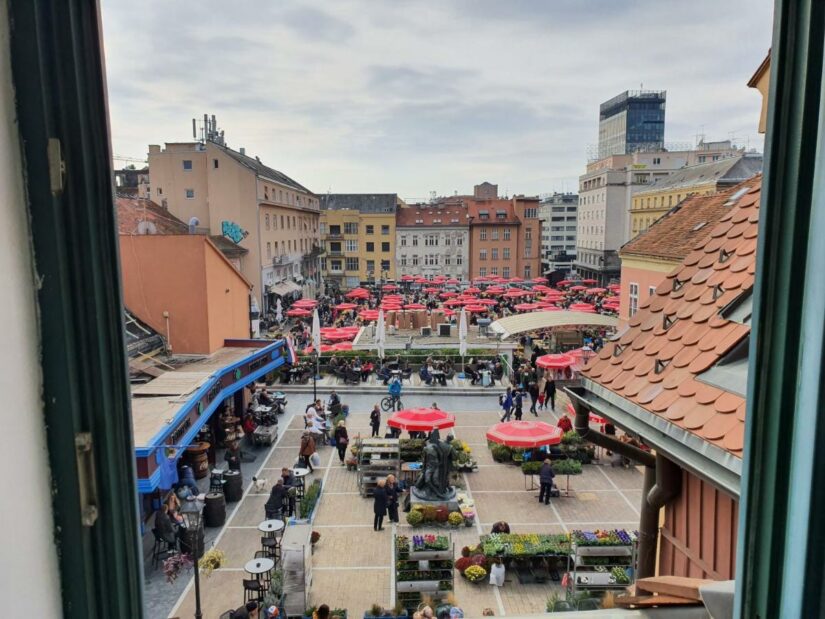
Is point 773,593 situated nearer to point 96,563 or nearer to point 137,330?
point 96,563

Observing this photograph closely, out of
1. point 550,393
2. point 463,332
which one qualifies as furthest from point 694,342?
point 463,332

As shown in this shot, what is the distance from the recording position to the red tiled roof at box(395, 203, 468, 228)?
62375 mm

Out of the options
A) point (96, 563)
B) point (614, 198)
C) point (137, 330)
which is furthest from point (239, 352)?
point (614, 198)

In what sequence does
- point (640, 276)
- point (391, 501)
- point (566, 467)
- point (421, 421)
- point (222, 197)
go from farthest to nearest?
point (222, 197) → point (640, 276) → point (566, 467) → point (421, 421) → point (391, 501)

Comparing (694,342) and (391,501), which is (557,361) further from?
(694,342)

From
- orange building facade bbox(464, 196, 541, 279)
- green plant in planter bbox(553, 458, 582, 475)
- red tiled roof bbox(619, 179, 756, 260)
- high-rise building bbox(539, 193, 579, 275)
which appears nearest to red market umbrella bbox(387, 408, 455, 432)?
green plant in planter bbox(553, 458, 582, 475)

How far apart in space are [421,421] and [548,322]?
502 inches

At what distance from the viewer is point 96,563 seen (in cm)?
154

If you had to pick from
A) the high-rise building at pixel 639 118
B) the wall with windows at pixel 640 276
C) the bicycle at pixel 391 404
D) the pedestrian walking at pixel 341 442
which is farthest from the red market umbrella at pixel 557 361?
the high-rise building at pixel 639 118

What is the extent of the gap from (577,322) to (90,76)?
84.0 ft

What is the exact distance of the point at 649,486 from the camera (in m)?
4.70

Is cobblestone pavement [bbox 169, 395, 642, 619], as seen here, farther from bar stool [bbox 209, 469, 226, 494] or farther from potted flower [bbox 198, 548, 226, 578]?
bar stool [bbox 209, 469, 226, 494]

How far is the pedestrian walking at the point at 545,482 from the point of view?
43.3 feet

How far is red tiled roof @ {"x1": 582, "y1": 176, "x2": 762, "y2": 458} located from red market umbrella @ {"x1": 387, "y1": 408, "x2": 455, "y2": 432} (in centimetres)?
921
